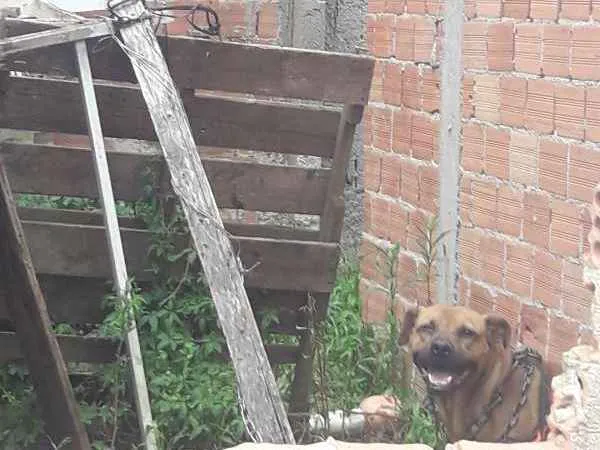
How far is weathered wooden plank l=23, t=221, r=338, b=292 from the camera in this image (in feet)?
17.6

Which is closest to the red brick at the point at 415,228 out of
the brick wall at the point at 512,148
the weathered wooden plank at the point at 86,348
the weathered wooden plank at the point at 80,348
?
the brick wall at the point at 512,148

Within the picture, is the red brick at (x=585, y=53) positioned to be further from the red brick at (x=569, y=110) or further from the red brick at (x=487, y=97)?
the red brick at (x=487, y=97)

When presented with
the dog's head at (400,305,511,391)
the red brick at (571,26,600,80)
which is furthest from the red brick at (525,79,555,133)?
the dog's head at (400,305,511,391)

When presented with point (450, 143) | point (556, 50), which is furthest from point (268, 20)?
point (556, 50)

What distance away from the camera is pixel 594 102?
4602 mm

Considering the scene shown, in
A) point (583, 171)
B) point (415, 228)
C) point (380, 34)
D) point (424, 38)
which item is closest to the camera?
point (583, 171)

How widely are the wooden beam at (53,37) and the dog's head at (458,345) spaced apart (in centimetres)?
174

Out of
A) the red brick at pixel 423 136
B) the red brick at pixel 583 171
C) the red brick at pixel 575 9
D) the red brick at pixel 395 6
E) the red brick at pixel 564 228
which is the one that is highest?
the red brick at pixel 575 9

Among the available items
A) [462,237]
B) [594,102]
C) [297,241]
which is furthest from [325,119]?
[594,102]

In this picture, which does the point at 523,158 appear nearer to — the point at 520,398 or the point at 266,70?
the point at 520,398

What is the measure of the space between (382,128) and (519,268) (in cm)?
167

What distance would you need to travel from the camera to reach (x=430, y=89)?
20.3 ft

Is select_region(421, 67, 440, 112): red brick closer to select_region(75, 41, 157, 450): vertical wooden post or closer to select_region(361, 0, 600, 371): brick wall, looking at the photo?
select_region(361, 0, 600, 371): brick wall

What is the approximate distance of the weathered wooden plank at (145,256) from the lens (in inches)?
211
